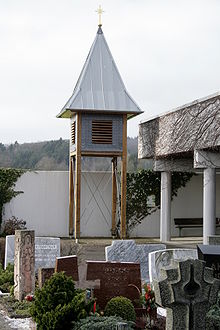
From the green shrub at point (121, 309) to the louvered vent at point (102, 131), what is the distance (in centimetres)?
1288

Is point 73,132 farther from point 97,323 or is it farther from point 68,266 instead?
point 97,323

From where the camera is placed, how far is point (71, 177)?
24.0 meters

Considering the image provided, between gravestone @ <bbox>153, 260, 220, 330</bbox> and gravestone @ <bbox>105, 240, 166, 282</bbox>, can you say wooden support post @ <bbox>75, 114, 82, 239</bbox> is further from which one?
gravestone @ <bbox>153, 260, 220, 330</bbox>

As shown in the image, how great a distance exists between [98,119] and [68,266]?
1229 centimetres

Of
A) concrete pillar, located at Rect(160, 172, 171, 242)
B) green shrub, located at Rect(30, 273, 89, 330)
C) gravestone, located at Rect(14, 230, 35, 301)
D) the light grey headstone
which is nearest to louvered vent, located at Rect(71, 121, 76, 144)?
concrete pillar, located at Rect(160, 172, 171, 242)

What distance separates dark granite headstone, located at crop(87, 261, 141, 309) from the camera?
1059cm

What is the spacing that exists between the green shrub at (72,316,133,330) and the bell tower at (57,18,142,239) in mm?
13211

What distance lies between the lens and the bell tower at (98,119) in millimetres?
22375

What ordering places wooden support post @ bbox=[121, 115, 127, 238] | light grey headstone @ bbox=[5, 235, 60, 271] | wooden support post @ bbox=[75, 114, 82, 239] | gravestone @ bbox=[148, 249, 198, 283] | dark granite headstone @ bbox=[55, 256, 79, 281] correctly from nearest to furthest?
dark granite headstone @ bbox=[55, 256, 79, 281], gravestone @ bbox=[148, 249, 198, 283], light grey headstone @ bbox=[5, 235, 60, 271], wooden support post @ bbox=[75, 114, 82, 239], wooden support post @ bbox=[121, 115, 127, 238]

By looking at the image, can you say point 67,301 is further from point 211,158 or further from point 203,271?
point 211,158

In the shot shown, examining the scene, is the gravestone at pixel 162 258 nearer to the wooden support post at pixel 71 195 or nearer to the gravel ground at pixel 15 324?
the gravel ground at pixel 15 324

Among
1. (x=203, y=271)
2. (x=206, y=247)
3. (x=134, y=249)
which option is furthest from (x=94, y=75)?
(x=203, y=271)

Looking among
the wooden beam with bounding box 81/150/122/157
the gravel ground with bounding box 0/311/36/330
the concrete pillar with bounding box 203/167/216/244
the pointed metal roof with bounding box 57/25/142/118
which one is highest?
the pointed metal roof with bounding box 57/25/142/118

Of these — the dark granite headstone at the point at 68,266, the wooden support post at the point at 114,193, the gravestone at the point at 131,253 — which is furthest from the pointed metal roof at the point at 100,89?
the dark granite headstone at the point at 68,266
